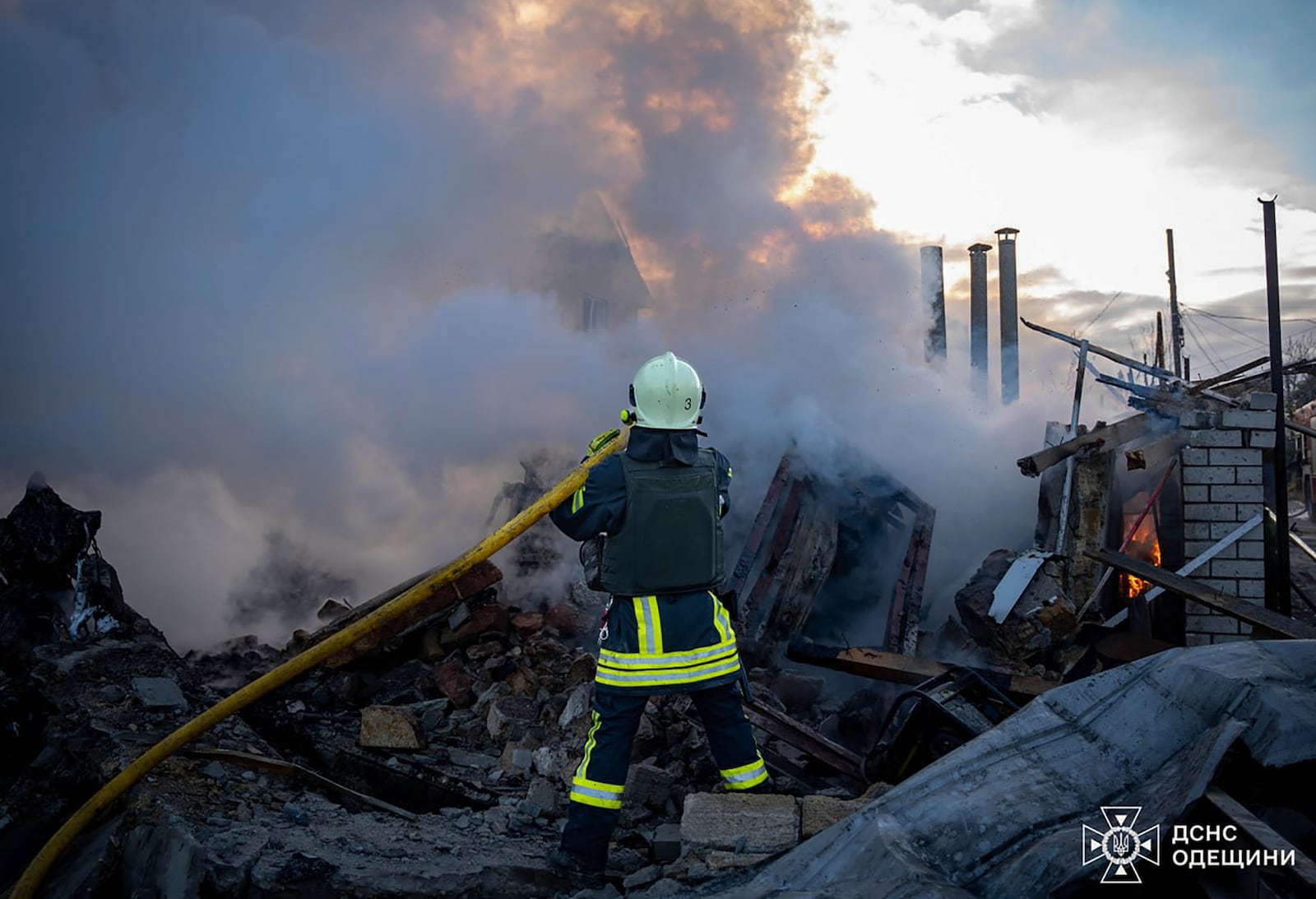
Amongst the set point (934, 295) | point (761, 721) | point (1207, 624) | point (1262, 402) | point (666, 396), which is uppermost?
point (934, 295)

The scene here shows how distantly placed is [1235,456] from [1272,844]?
212 inches

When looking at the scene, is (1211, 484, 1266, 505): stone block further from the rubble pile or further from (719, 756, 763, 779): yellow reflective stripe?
(719, 756, 763, 779): yellow reflective stripe

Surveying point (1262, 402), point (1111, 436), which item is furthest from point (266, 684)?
point (1262, 402)

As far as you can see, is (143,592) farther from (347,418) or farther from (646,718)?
(646,718)

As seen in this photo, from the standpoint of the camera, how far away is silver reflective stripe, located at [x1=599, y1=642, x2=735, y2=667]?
9.79 feet

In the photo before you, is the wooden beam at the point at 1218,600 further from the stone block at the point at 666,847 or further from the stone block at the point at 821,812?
the stone block at the point at 666,847

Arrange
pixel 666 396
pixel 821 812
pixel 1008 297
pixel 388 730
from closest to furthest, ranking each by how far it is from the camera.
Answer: pixel 821 812 → pixel 666 396 → pixel 388 730 → pixel 1008 297

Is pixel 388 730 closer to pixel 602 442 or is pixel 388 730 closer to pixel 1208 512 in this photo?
pixel 602 442

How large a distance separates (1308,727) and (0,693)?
4921mm

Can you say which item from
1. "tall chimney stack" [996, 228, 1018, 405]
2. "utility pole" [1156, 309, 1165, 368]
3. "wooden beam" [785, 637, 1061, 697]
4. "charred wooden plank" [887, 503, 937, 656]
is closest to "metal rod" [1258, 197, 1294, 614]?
"charred wooden plank" [887, 503, 937, 656]

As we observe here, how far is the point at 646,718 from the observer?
13.8 ft

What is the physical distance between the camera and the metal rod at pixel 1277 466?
19.0 ft

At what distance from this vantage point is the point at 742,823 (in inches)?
103

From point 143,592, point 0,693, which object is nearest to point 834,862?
point 0,693
